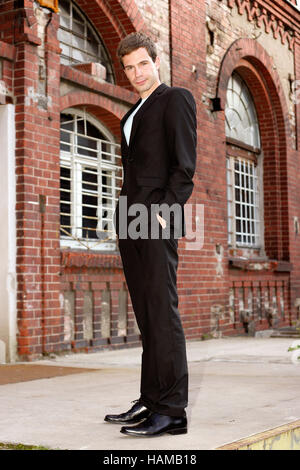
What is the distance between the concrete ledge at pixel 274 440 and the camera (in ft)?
9.12

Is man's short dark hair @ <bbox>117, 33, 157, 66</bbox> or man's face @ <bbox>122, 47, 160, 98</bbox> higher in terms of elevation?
man's short dark hair @ <bbox>117, 33, 157, 66</bbox>

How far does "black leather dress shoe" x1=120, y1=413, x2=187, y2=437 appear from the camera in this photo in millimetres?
3012

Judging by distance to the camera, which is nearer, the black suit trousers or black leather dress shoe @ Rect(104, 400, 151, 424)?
the black suit trousers

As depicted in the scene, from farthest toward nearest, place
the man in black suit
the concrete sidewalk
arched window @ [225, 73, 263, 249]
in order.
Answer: arched window @ [225, 73, 263, 249] < the man in black suit < the concrete sidewalk

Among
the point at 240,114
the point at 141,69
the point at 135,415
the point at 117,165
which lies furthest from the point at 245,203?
the point at 135,415

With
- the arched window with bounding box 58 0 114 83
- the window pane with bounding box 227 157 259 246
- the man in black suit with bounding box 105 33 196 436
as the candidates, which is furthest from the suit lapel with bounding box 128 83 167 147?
the window pane with bounding box 227 157 259 246

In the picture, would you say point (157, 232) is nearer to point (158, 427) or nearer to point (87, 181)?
point (158, 427)

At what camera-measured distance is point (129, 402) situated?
399 centimetres

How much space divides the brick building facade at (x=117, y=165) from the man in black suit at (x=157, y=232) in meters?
3.37

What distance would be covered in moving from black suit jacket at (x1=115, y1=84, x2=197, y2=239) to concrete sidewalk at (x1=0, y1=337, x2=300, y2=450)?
996 mm

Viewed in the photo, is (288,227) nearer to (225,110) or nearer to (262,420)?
(225,110)

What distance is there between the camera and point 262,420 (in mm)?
3336

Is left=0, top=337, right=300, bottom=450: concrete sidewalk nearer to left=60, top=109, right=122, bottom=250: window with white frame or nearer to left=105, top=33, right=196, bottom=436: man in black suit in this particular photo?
left=105, top=33, right=196, bottom=436: man in black suit
